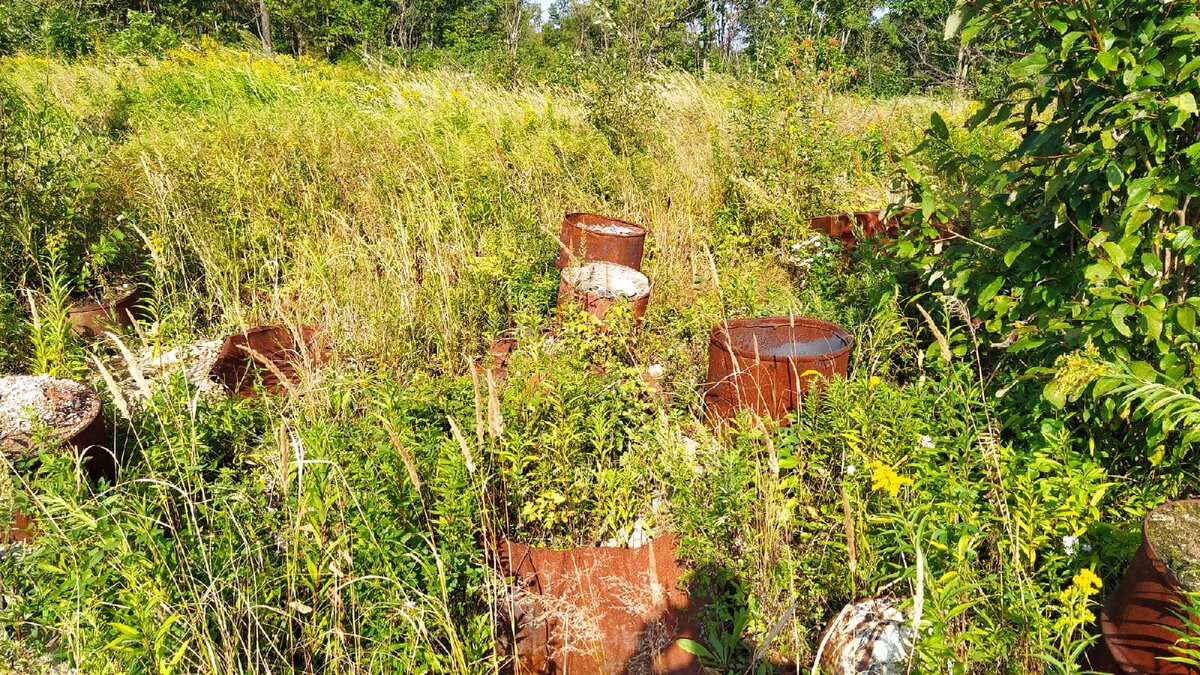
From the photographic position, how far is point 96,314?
4129 millimetres

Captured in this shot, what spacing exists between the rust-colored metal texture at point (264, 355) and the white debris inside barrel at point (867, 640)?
8.33ft

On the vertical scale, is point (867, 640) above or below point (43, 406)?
below

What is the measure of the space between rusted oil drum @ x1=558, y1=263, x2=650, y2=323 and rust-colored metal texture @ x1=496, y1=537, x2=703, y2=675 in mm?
1526

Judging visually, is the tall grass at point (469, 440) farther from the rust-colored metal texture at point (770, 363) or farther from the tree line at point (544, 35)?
the tree line at point (544, 35)

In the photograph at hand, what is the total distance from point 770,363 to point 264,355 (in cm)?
242

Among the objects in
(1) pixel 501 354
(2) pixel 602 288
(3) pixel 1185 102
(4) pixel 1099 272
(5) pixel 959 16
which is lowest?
(1) pixel 501 354

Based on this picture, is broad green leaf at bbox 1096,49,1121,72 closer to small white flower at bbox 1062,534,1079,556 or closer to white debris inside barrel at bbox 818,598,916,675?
small white flower at bbox 1062,534,1079,556

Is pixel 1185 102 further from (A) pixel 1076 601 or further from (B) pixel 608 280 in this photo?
(B) pixel 608 280

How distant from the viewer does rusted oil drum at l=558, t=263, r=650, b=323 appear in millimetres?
3914

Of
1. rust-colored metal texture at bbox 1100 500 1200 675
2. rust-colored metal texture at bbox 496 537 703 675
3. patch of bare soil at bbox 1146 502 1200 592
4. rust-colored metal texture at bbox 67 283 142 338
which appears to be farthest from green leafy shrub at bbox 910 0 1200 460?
rust-colored metal texture at bbox 67 283 142 338

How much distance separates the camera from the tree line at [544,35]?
306 inches

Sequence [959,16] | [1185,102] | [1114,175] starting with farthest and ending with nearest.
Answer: [959,16] → [1114,175] → [1185,102]

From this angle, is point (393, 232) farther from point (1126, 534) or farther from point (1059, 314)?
point (1126, 534)

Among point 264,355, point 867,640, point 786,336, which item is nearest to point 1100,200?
point 786,336
